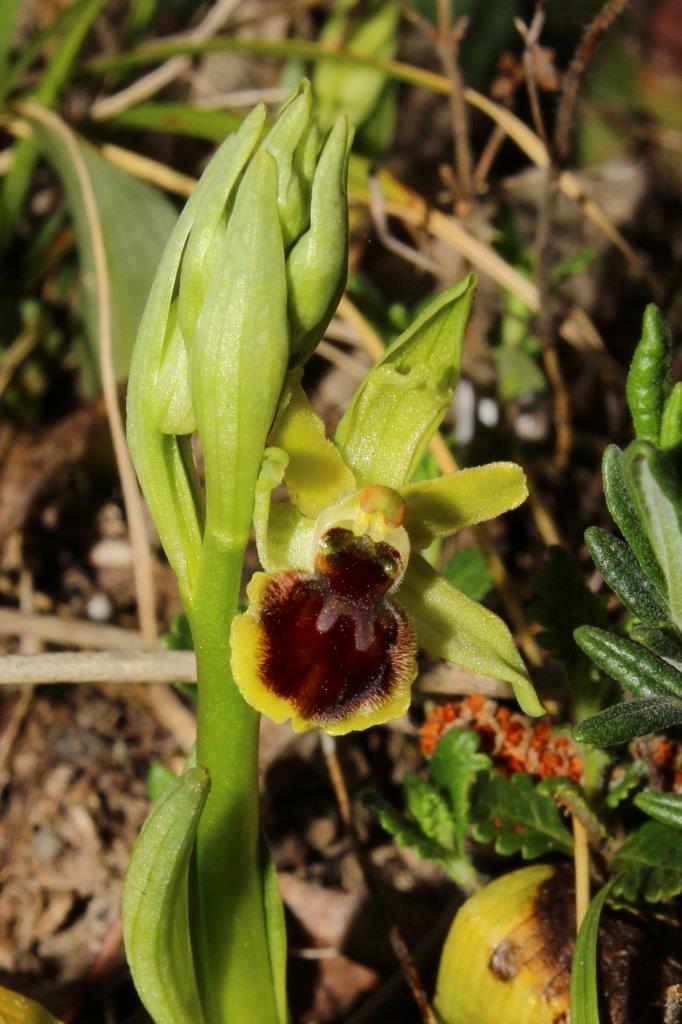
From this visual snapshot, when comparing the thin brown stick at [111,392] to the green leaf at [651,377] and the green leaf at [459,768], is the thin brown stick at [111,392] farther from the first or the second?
the green leaf at [651,377]

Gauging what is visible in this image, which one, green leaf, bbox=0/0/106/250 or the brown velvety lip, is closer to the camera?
the brown velvety lip

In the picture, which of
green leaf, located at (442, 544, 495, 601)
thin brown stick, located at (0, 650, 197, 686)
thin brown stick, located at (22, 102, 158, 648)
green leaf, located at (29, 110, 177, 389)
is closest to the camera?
thin brown stick, located at (0, 650, 197, 686)

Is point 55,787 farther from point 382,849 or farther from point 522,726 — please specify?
point 522,726

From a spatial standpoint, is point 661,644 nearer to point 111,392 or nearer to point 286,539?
point 286,539

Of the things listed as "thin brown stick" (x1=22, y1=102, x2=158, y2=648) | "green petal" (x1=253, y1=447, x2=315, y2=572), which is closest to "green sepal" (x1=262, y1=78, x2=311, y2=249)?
"green petal" (x1=253, y1=447, x2=315, y2=572)

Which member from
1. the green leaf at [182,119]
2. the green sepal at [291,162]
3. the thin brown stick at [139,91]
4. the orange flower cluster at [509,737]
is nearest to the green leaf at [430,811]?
the orange flower cluster at [509,737]

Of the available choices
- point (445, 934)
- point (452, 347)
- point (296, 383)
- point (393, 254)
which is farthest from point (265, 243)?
point (393, 254)

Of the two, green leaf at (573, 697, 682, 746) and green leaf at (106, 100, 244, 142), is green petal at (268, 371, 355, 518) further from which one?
green leaf at (106, 100, 244, 142)
